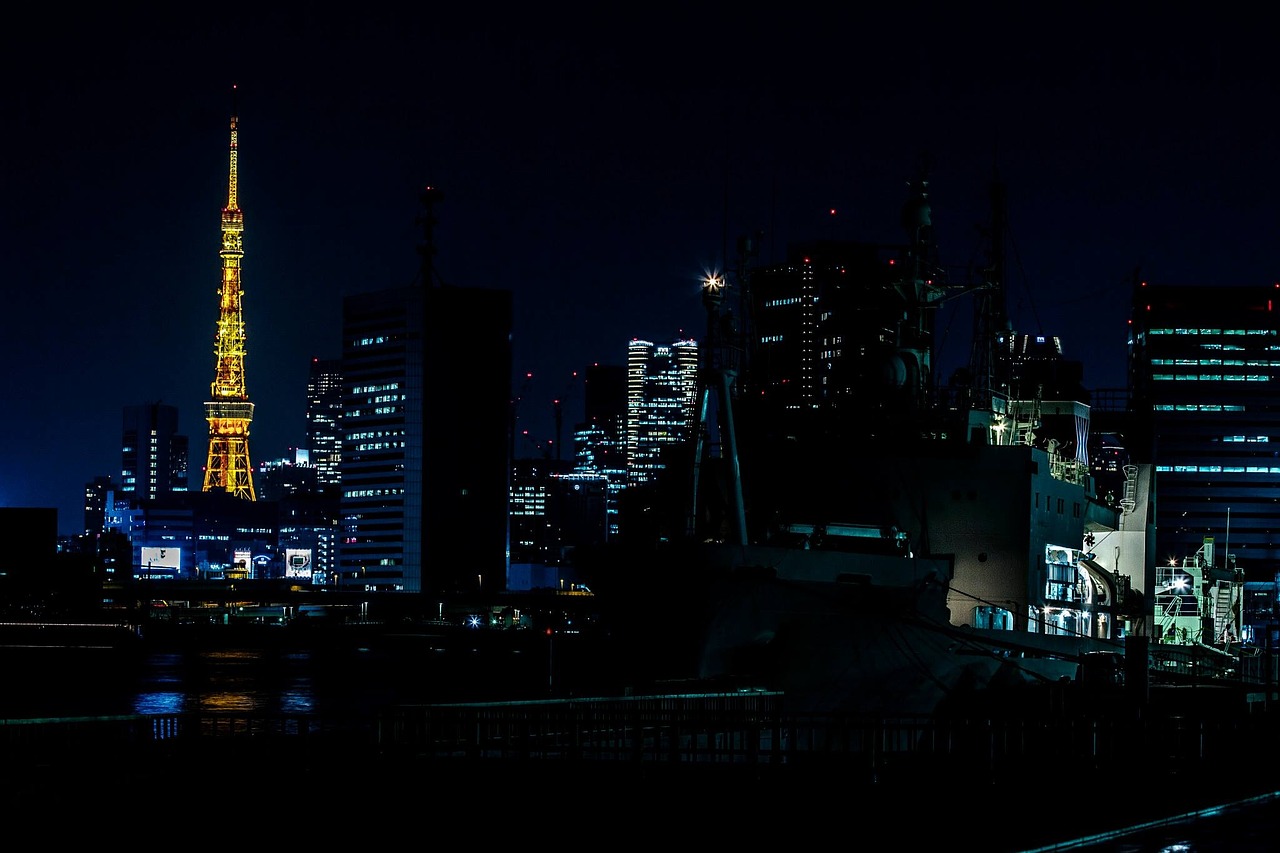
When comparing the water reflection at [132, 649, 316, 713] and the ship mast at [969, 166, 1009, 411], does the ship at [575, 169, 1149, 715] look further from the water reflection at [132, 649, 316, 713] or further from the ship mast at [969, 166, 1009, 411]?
the water reflection at [132, 649, 316, 713]

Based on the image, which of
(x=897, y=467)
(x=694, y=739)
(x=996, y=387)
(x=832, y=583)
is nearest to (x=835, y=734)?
(x=832, y=583)

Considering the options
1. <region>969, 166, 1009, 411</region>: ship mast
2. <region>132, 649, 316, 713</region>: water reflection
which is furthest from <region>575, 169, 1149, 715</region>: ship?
<region>132, 649, 316, 713</region>: water reflection

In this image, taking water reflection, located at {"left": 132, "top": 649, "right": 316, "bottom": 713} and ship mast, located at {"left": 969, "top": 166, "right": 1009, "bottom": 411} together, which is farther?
water reflection, located at {"left": 132, "top": 649, "right": 316, "bottom": 713}

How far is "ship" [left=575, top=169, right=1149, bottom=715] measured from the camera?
43.2 metres

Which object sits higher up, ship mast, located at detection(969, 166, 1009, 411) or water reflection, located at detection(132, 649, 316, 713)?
ship mast, located at detection(969, 166, 1009, 411)

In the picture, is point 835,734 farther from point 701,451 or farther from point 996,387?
point 996,387

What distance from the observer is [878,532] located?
→ 46875mm

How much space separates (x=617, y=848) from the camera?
26.7 meters

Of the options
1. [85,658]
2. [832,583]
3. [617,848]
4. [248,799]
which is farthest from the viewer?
[85,658]

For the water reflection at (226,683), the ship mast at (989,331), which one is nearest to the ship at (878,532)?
the ship mast at (989,331)

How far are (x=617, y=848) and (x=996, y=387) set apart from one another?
33295mm

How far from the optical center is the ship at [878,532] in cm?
4322

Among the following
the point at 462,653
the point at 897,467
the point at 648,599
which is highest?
the point at 897,467

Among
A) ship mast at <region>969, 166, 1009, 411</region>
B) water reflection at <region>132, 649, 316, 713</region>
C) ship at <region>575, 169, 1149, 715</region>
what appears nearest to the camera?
ship at <region>575, 169, 1149, 715</region>
